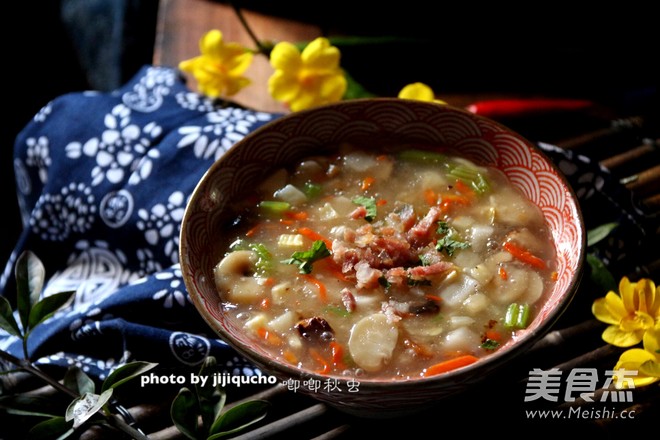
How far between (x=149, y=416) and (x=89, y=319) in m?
0.40

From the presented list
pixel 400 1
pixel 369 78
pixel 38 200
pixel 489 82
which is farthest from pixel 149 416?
pixel 400 1

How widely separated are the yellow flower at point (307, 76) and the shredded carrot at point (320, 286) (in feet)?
3.40

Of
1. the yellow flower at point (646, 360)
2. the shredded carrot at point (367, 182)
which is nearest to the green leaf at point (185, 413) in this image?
the shredded carrot at point (367, 182)

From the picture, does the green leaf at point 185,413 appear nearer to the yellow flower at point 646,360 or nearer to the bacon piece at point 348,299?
the bacon piece at point 348,299

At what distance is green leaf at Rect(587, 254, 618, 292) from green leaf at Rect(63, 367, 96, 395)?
160 centimetres

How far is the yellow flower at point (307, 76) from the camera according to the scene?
113 inches

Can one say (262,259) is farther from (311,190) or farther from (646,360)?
(646,360)

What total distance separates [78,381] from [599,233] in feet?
5.60

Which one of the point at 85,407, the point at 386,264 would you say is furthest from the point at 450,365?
the point at 85,407

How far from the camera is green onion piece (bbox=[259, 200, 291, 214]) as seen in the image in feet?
7.63

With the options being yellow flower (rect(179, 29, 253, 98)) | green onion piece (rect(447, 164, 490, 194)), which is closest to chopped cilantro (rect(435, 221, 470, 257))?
green onion piece (rect(447, 164, 490, 194))

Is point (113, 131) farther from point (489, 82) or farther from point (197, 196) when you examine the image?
point (489, 82)

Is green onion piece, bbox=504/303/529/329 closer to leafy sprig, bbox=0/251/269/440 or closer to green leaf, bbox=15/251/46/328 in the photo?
leafy sprig, bbox=0/251/269/440

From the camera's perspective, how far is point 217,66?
302 cm
